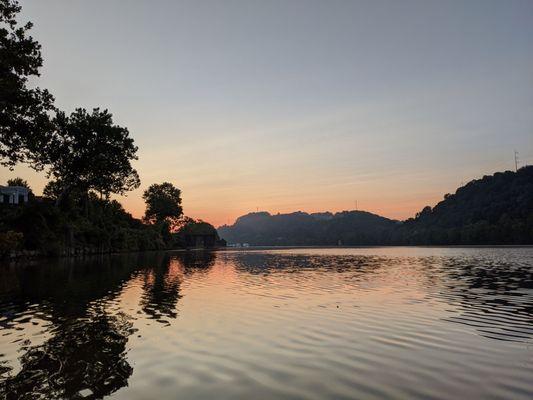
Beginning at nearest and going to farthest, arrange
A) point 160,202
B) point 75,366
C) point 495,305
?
point 75,366 → point 495,305 → point 160,202

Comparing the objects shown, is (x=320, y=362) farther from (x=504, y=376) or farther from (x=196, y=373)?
(x=504, y=376)

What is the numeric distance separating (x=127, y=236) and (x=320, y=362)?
396 ft

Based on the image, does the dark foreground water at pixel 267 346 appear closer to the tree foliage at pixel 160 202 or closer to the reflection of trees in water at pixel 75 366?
the reflection of trees in water at pixel 75 366

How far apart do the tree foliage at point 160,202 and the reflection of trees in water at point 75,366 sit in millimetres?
167533

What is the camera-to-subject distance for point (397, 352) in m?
12.7

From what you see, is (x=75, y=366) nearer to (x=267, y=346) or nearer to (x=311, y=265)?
(x=267, y=346)

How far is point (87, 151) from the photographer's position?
78.6 meters

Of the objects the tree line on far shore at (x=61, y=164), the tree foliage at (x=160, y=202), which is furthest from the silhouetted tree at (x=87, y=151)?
the tree foliage at (x=160, y=202)

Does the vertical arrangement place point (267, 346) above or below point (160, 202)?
below

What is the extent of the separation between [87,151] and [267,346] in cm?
7536

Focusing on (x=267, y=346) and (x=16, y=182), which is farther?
(x=16, y=182)

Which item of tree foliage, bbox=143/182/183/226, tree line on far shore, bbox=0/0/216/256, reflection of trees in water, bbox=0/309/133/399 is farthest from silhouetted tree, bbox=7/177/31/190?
reflection of trees in water, bbox=0/309/133/399

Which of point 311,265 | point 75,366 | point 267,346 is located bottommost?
point 267,346

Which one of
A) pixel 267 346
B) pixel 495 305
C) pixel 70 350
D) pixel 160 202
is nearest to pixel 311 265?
pixel 495 305
